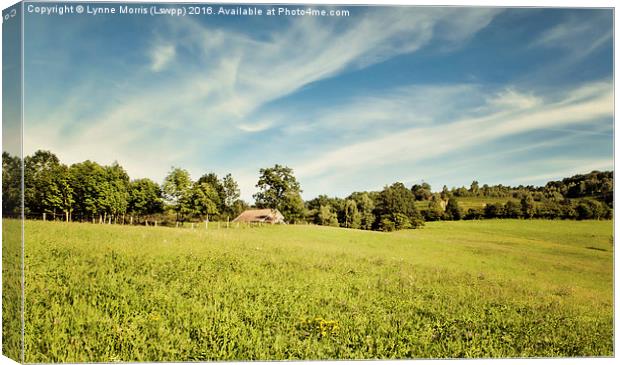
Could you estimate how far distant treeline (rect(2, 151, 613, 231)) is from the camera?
7.37 metres

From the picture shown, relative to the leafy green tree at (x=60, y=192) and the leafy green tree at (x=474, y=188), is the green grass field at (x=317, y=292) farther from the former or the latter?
A: the leafy green tree at (x=474, y=188)

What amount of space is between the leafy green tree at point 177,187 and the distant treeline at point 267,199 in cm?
1

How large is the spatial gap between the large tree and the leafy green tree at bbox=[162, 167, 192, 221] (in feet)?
3.49

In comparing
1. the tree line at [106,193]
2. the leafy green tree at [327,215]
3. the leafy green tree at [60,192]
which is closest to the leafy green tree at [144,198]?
the tree line at [106,193]

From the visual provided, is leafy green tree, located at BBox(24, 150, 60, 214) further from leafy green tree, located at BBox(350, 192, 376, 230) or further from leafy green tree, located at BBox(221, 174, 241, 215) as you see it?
leafy green tree, located at BBox(350, 192, 376, 230)

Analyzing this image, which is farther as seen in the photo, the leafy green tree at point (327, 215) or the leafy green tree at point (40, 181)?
the leafy green tree at point (327, 215)

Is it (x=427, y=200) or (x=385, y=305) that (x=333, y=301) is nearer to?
(x=385, y=305)

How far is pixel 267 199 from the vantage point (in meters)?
8.17

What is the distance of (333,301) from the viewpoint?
25.3ft

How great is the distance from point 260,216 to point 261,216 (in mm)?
16

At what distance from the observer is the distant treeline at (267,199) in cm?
737

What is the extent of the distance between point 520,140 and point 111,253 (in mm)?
6423

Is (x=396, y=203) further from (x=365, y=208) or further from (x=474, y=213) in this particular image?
(x=474, y=213)

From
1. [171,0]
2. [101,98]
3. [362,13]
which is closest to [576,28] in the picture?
[362,13]
